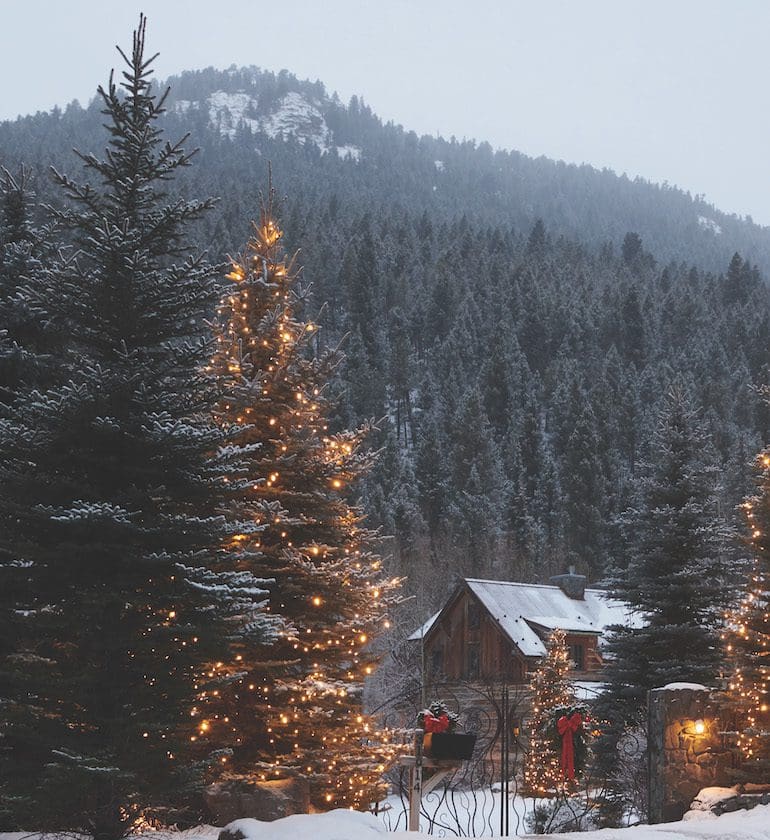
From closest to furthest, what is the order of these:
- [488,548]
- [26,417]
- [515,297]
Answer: [26,417], [488,548], [515,297]

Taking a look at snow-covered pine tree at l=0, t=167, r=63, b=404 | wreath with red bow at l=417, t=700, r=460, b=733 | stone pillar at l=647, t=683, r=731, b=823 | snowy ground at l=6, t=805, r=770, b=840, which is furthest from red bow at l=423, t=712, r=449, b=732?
snow-covered pine tree at l=0, t=167, r=63, b=404

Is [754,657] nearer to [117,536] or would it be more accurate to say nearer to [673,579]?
[673,579]

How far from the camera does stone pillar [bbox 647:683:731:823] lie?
13.1m

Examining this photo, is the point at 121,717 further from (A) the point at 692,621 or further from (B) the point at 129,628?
(A) the point at 692,621

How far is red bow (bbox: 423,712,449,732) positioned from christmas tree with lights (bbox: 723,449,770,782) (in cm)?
456

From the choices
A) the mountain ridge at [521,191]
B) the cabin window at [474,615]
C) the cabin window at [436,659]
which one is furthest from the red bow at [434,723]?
the mountain ridge at [521,191]

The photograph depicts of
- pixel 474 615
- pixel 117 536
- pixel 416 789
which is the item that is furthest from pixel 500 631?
pixel 117 536

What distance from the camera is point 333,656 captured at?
36.9 ft

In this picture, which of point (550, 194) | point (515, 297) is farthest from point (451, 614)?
point (550, 194)

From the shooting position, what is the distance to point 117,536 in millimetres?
7723

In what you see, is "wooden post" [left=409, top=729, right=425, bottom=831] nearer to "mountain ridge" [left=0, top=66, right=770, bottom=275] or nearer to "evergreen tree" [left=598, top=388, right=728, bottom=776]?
"evergreen tree" [left=598, top=388, right=728, bottom=776]

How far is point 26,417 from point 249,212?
87553mm

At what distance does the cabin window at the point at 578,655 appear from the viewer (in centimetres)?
3506

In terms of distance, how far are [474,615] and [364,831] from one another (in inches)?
1094
